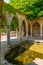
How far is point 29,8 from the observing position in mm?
22766

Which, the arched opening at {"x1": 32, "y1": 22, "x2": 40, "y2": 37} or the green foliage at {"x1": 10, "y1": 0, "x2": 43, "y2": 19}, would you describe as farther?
the arched opening at {"x1": 32, "y1": 22, "x2": 40, "y2": 37}

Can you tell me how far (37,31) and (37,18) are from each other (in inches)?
175

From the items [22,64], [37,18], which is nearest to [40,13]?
[37,18]

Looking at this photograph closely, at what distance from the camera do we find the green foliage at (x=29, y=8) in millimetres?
22078

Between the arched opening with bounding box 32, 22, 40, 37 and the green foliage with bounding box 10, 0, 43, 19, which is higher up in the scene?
the green foliage with bounding box 10, 0, 43, 19

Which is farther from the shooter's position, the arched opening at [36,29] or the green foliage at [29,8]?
the arched opening at [36,29]

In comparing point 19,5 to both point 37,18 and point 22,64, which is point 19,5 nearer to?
point 37,18

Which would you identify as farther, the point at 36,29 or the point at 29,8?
the point at 36,29

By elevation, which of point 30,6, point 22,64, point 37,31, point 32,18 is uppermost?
point 30,6

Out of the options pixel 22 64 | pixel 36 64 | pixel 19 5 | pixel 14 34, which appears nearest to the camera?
pixel 36 64

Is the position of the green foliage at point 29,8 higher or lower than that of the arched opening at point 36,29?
higher

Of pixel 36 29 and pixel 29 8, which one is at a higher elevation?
pixel 29 8

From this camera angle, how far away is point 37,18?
22.8 meters

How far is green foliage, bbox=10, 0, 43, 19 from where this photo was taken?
2208 cm
